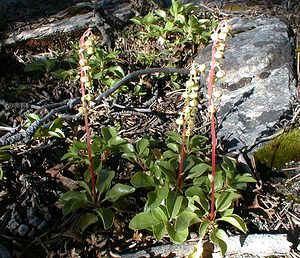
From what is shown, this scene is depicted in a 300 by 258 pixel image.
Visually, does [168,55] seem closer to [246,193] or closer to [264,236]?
[246,193]

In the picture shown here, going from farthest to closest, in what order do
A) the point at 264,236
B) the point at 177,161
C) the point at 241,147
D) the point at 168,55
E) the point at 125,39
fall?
1. the point at 125,39
2. the point at 168,55
3. the point at 241,147
4. the point at 177,161
5. the point at 264,236

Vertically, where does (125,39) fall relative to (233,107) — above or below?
above

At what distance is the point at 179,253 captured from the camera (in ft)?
8.54

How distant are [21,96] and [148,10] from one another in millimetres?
2606

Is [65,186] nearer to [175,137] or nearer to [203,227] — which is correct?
[175,137]

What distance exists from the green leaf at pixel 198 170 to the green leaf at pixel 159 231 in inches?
18.1

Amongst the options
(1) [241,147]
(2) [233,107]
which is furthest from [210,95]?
(2) [233,107]

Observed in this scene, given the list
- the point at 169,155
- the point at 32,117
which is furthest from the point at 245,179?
the point at 32,117

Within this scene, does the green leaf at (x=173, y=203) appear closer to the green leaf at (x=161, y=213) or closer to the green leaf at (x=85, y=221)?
the green leaf at (x=161, y=213)

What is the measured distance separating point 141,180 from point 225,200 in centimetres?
59

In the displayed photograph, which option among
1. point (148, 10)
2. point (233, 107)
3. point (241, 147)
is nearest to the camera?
point (241, 147)

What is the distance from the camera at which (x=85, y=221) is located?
270cm

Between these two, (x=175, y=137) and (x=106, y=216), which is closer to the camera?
(x=106, y=216)

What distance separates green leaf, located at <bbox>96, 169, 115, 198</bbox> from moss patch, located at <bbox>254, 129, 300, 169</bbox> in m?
1.20
